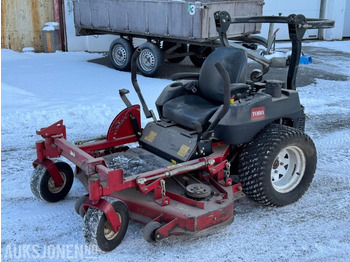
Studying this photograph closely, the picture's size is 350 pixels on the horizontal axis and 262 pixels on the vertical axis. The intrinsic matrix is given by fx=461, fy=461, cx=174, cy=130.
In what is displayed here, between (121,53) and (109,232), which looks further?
(121,53)

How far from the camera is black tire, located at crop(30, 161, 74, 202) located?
4.10 m

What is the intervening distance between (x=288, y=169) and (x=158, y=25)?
584 cm

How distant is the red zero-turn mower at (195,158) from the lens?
136 inches

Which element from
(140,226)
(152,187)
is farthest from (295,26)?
(140,226)

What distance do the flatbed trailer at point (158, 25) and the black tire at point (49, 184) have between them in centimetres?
523

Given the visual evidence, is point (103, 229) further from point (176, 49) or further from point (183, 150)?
point (176, 49)

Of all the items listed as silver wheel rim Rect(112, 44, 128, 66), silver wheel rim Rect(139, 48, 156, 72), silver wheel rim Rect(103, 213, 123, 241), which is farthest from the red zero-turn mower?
silver wheel rim Rect(112, 44, 128, 66)

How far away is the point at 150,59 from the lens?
383 inches

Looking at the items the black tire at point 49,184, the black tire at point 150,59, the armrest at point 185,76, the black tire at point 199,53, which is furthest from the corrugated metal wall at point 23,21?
the black tire at point 49,184

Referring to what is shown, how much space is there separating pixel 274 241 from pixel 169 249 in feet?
2.78

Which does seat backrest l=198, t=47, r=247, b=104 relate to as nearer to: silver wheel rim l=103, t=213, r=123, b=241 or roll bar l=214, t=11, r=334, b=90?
roll bar l=214, t=11, r=334, b=90

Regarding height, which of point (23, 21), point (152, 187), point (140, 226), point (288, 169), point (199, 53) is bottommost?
point (140, 226)

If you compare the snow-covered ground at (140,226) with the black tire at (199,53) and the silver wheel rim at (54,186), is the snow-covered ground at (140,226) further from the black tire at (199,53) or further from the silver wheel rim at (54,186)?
the black tire at (199,53)

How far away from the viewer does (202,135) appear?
13.1 ft
